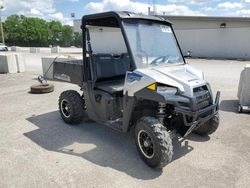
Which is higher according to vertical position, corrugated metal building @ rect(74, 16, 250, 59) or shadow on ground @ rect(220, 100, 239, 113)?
corrugated metal building @ rect(74, 16, 250, 59)

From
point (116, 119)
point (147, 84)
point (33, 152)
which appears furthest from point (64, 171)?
point (147, 84)

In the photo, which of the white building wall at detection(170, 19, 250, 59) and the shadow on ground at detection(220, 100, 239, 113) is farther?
the white building wall at detection(170, 19, 250, 59)

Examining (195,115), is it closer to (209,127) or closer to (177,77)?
(177,77)

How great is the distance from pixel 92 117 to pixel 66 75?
3.93 ft

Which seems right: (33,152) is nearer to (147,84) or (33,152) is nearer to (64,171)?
(64,171)

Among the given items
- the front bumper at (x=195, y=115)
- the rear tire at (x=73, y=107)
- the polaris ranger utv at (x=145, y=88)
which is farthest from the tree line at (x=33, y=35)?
the front bumper at (x=195, y=115)

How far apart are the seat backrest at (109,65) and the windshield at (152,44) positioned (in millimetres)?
817

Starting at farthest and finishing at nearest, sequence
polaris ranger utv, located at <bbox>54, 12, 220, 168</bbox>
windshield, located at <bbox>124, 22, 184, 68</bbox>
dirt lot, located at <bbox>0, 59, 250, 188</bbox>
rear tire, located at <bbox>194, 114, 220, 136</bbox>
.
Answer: rear tire, located at <bbox>194, 114, 220, 136</bbox>
windshield, located at <bbox>124, 22, 184, 68</bbox>
polaris ranger utv, located at <bbox>54, 12, 220, 168</bbox>
dirt lot, located at <bbox>0, 59, 250, 188</bbox>

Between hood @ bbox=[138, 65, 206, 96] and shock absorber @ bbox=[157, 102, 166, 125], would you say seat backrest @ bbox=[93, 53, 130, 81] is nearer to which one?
hood @ bbox=[138, 65, 206, 96]

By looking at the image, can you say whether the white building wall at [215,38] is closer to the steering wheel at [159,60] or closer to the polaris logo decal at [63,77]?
the polaris logo decal at [63,77]

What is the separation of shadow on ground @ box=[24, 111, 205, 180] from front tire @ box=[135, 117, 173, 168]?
0.54ft

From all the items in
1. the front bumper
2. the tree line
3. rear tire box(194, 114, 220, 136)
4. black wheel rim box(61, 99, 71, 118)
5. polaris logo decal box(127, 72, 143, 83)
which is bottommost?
rear tire box(194, 114, 220, 136)

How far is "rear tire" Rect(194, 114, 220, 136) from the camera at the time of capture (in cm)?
432

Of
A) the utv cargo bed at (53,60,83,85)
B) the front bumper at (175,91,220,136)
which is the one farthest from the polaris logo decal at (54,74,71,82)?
the front bumper at (175,91,220,136)
